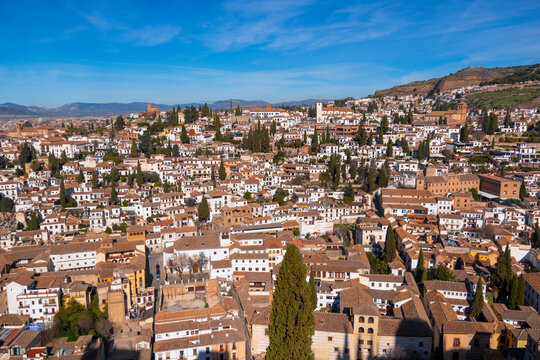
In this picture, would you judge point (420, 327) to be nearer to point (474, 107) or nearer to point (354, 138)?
point (354, 138)

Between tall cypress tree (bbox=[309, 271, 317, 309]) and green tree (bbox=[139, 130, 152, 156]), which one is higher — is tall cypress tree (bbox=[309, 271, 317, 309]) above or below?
below

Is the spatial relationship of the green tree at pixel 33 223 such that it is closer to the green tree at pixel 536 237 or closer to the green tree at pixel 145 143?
the green tree at pixel 145 143

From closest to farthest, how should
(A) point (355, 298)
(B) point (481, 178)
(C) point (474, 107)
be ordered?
1. (A) point (355, 298)
2. (B) point (481, 178)
3. (C) point (474, 107)

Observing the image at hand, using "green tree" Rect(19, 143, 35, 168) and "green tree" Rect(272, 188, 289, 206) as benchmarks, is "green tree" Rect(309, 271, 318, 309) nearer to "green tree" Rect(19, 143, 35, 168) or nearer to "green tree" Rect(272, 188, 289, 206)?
"green tree" Rect(272, 188, 289, 206)

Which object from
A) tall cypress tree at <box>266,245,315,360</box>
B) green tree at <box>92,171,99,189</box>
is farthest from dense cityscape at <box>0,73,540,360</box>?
green tree at <box>92,171,99,189</box>

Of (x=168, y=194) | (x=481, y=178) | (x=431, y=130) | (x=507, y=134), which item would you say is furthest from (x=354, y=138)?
(x=168, y=194)

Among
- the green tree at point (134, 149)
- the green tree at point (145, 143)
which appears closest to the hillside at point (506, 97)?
the green tree at point (145, 143)
